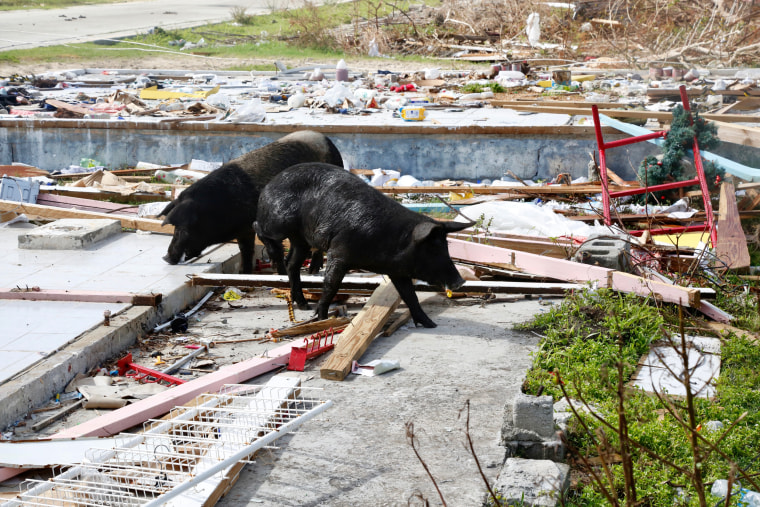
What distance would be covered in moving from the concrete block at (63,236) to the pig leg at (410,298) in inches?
158

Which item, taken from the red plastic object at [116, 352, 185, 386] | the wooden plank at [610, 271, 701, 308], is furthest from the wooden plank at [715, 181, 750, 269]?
the red plastic object at [116, 352, 185, 386]

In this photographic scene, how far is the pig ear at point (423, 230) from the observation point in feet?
22.1

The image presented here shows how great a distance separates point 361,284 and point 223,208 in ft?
6.06

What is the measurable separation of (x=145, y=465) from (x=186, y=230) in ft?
14.5

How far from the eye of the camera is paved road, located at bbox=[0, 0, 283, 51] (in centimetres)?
2917

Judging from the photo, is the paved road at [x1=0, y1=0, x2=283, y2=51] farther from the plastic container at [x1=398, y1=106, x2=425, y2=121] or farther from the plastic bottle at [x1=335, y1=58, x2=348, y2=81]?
the plastic container at [x1=398, y1=106, x2=425, y2=121]

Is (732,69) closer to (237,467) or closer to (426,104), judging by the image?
(426,104)

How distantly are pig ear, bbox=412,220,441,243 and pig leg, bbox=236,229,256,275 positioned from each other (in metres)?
2.64

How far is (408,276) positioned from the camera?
7.07 metres

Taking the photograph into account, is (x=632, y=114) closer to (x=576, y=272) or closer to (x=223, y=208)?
(x=576, y=272)

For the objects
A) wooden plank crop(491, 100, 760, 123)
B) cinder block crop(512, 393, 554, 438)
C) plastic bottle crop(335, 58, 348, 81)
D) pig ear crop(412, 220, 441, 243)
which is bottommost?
cinder block crop(512, 393, 554, 438)

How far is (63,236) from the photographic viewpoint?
9289 mm

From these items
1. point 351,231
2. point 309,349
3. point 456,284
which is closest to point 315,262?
point 351,231

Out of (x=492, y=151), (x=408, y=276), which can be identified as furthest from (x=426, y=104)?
(x=408, y=276)
